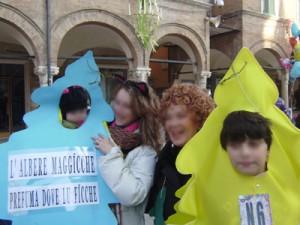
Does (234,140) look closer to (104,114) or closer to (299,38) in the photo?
(104,114)

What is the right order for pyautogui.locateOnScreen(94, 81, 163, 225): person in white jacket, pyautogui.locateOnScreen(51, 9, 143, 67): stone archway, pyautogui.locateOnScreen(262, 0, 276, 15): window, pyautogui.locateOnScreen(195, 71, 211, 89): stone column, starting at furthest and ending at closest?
1. pyautogui.locateOnScreen(262, 0, 276, 15): window
2. pyautogui.locateOnScreen(195, 71, 211, 89): stone column
3. pyautogui.locateOnScreen(51, 9, 143, 67): stone archway
4. pyautogui.locateOnScreen(94, 81, 163, 225): person in white jacket

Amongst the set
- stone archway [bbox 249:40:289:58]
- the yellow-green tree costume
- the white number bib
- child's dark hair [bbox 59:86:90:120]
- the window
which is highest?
the window

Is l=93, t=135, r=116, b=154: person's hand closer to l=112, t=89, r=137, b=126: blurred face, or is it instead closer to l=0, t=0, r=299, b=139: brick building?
l=112, t=89, r=137, b=126: blurred face

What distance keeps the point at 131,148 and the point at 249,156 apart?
0.76 m

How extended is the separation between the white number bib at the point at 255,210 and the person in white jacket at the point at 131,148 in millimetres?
560

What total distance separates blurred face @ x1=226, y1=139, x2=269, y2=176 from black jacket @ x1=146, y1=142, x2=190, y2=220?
43cm

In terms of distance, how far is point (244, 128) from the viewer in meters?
1.66

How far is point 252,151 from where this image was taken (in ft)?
5.43

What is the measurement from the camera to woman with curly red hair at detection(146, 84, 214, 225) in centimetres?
207

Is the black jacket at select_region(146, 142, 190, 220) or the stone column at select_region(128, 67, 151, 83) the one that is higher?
the stone column at select_region(128, 67, 151, 83)

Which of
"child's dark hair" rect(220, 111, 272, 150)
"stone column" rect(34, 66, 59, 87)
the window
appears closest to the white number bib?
"child's dark hair" rect(220, 111, 272, 150)

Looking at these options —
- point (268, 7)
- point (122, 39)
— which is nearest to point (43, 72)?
point (122, 39)

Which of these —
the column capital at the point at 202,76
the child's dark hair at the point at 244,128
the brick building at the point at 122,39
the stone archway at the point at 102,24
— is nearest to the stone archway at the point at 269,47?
the brick building at the point at 122,39

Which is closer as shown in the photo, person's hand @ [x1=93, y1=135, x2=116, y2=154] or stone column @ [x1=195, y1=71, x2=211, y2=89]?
person's hand @ [x1=93, y1=135, x2=116, y2=154]
